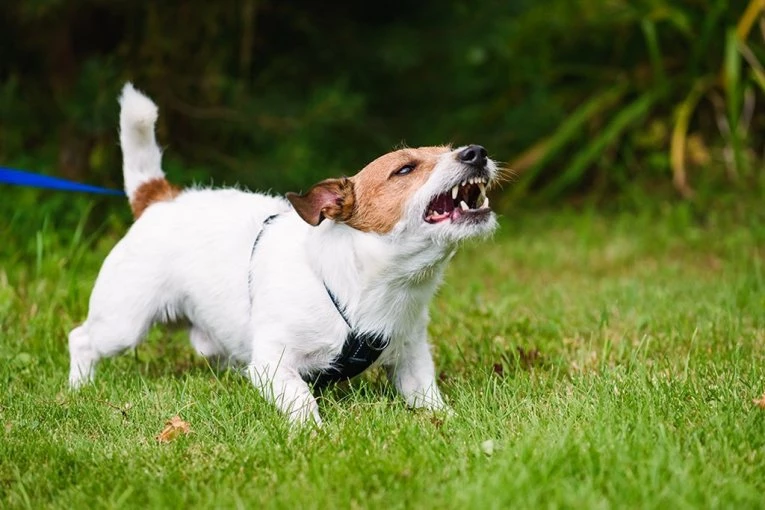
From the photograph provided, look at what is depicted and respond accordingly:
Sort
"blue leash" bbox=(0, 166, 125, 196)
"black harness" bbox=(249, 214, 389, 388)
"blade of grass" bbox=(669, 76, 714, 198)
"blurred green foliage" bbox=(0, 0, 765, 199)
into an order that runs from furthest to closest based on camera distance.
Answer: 1. "blade of grass" bbox=(669, 76, 714, 198)
2. "blurred green foliage" bbox=(0, 0, 765, 199)
3. "blue leash" bbox=(0, 166, 125, 196)
4. "black harness" bbox=(249, 214, 389, 388)

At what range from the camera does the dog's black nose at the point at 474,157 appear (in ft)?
11.1

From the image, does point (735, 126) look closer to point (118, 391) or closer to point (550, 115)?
point (550, 115)

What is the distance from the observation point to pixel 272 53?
7473 mm

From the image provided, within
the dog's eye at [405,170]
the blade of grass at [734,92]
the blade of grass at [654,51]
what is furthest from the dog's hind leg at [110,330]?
the blade of grass at [654,51]

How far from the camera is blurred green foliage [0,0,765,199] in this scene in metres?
6.81

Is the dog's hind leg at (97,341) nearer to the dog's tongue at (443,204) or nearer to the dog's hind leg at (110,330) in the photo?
the dog's hind leg at (110,330)

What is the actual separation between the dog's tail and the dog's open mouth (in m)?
1.32

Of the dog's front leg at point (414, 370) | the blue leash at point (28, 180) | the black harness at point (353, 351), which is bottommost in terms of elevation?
the dog's front leg at point (414, 370)

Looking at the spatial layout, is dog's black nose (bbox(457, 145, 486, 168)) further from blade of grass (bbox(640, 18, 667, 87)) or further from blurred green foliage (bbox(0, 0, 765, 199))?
blade of grass (bbox(640, 18, 667, 87))

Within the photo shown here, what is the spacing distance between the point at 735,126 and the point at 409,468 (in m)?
5.28

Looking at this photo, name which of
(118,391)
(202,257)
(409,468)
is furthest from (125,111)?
(409,468)

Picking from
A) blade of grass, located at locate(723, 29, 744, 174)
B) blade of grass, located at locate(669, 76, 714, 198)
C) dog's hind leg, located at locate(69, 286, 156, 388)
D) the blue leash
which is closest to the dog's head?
dog's hind leg, located at locate(69, 286, 156, 388)

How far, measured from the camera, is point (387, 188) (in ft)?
11.5

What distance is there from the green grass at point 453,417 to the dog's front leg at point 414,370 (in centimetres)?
11
